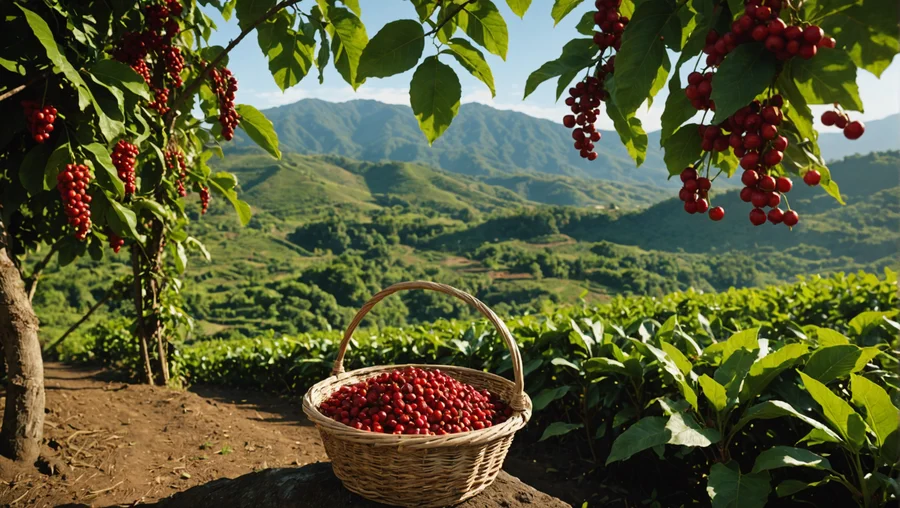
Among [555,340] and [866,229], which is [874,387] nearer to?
[555,340]

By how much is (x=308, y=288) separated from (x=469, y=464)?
46.9 meters

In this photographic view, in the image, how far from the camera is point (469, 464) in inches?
73.4

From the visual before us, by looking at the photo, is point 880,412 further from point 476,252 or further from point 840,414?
point 476,252

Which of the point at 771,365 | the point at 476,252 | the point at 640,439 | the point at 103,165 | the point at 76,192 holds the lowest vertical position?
the point at 476,252

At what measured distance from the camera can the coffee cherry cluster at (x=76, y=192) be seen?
2.04 m

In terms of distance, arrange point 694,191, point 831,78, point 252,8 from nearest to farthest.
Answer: point 831,78
point 694,191
point 252,8

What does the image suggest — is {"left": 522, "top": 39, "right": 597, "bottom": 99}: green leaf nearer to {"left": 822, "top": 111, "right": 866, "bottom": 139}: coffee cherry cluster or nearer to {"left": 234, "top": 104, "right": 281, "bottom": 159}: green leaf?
{"left": 822, "top": 111, "right": 866, "bottom": 139}: coffee cherry cluster

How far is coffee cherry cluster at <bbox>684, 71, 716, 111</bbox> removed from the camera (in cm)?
88

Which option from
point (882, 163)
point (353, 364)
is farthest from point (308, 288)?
point (882, 163)

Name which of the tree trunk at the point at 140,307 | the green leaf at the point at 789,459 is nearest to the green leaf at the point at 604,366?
the green leaf at the point at 789,459

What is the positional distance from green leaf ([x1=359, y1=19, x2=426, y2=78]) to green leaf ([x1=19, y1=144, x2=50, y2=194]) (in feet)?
5.75

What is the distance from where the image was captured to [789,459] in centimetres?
179

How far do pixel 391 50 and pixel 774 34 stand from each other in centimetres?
80

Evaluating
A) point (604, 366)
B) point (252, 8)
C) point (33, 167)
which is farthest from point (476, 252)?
point (252, 8)
